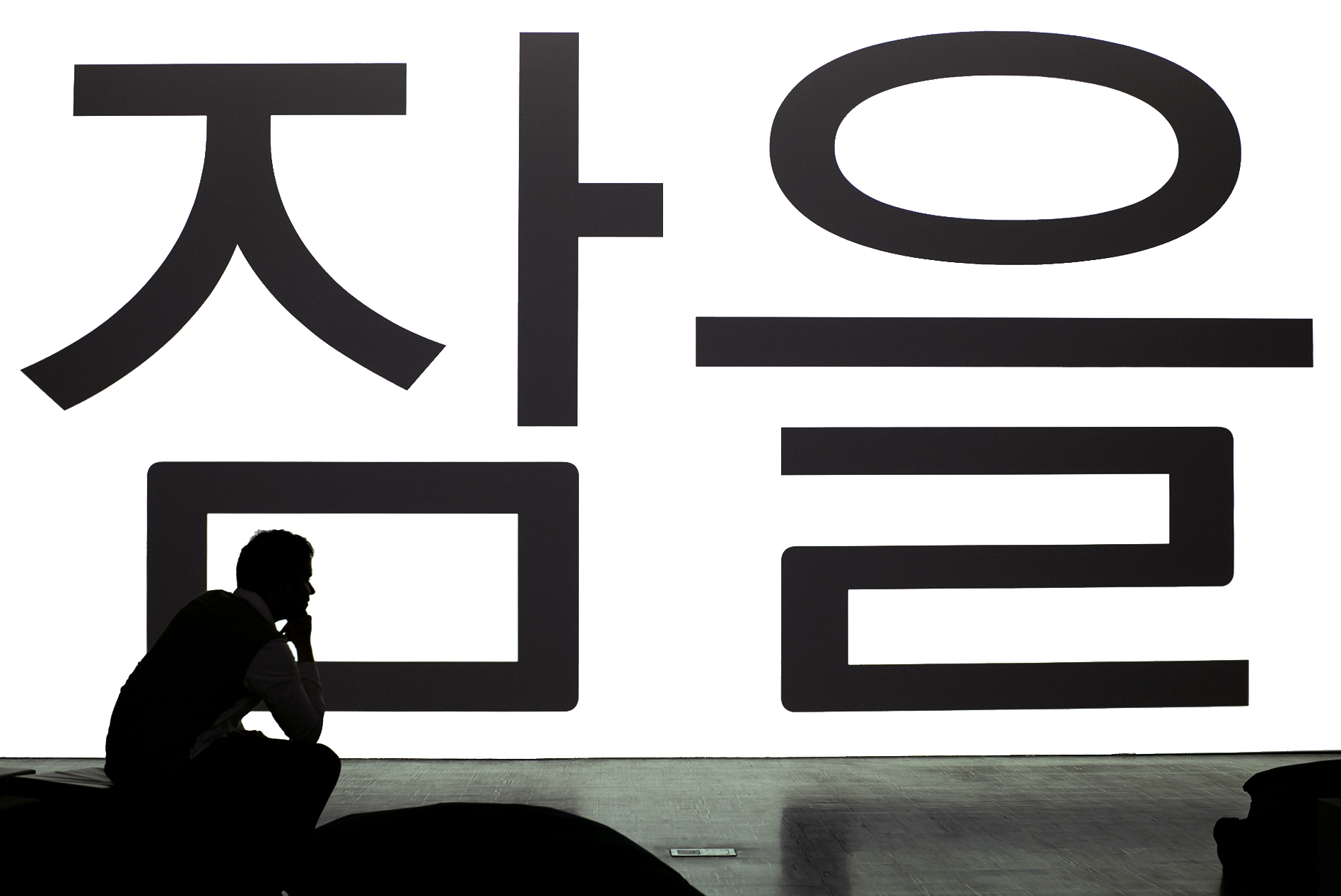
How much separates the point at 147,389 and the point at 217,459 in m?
0.39

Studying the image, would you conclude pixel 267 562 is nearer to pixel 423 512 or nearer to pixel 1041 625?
pixel 423 512

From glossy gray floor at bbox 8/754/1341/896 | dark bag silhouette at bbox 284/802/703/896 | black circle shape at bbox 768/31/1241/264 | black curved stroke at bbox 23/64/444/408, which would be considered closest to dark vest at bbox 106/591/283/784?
dark bag silhouette at bbox 284/802/703/896

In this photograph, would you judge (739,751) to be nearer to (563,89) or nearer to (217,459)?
(217,459)

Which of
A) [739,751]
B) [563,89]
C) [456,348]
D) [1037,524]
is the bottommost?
[739,751]

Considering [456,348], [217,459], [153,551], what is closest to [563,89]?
[456,348]

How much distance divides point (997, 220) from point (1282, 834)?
2663mm

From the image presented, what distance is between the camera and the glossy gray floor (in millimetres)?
2918

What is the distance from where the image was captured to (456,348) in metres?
4.56

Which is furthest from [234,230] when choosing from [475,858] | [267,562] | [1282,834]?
[1282,834]

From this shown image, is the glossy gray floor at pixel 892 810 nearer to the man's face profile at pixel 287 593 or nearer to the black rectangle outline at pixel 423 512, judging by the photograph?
the black rectangle outline at pixel 423 512

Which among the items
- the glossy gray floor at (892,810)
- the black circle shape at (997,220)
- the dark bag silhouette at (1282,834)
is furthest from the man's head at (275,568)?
the black circle shape at (997,220)

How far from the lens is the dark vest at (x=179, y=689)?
2162 millimetres

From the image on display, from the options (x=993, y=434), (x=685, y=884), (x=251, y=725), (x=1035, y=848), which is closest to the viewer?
(x=685, y=884)

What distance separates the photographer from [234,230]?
456 cm
